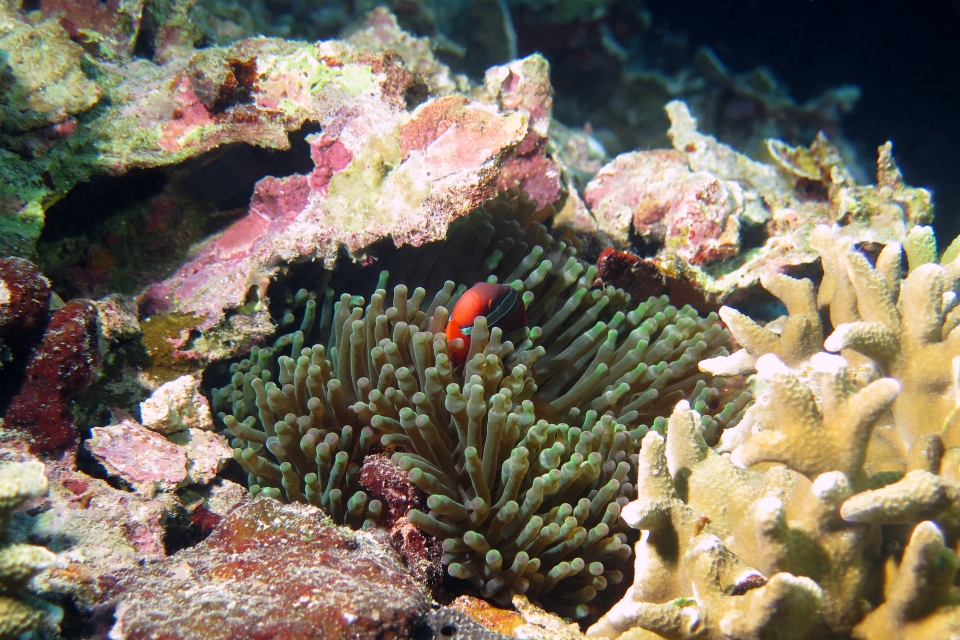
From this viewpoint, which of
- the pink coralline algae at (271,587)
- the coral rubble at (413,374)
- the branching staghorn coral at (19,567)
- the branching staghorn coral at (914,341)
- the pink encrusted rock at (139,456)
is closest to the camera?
the branching staghorn coral at (19,567)

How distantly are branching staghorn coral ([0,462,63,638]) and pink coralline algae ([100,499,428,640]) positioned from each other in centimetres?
20

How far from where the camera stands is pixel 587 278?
336cm

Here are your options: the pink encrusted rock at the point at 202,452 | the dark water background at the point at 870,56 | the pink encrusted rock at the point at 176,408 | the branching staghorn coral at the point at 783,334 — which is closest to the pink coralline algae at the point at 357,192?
the pink encrusted rock at the point at 176,408

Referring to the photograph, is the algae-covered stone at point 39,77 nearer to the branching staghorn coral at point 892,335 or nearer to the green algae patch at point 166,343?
the green algae patch at point 166,343

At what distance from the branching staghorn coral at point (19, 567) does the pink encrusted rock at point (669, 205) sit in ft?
12.3

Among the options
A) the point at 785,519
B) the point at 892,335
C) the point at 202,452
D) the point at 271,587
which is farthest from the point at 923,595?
the point at 202,452

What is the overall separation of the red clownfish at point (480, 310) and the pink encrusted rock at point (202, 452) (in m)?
1.20

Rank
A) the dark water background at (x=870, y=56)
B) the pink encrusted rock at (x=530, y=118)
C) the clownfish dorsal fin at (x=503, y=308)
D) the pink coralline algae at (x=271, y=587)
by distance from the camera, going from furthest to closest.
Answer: the dark water background at (x=870, y=56) → the pink encrusted rock at (x=530, y=118) → the clownfish dorsal fin at (x=503, y=308) → the pink coralline algae at (x=271, y=587)

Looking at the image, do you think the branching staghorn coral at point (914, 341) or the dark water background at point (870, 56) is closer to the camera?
the branching staghorn coral at point (914, 341)

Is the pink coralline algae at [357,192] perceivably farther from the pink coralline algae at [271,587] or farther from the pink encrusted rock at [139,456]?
the pink coralline algae at [271,587]

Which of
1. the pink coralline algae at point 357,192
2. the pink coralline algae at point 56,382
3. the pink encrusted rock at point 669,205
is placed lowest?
the pink coralline algae at point 56,382

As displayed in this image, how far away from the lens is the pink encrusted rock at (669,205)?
3881mm

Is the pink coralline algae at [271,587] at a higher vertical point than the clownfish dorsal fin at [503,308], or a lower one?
lower

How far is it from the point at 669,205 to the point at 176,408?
139 inches
